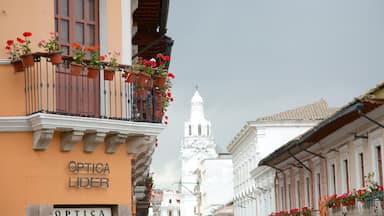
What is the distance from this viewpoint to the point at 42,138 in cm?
1499

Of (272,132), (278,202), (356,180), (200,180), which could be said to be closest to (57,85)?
(356,180)

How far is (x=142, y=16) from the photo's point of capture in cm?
2402

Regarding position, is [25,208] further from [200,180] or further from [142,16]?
→ [200,180]

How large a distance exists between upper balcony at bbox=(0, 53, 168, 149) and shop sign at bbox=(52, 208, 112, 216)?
128 cm

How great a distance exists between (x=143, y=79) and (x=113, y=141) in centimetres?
126

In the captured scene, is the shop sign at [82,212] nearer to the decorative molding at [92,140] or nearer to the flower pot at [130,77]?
the decorative molding at [92,140]

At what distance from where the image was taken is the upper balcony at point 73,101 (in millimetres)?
15086

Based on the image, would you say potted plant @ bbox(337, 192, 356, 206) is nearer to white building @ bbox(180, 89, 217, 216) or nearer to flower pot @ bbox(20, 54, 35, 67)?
flower pot @ bbox(20, 54, 35, 67)

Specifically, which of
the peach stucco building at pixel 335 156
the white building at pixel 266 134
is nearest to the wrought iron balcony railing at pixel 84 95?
the peach stucco building at pixel 335 156

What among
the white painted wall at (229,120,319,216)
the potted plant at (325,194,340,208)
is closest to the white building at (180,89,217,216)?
the white painted wall at (229,120,319,216)

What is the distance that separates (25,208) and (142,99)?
3.01m

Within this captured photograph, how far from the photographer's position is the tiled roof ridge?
6363 cm

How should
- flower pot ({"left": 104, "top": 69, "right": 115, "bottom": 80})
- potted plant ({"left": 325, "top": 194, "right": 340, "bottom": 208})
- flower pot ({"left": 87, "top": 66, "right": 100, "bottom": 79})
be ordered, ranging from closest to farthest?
flower pot ({"left": 87, "top": 66, "right": 100, "bottom": 79}), flower pot ({"left": 104, "top": 69, "right": 115, "bottom": 80}), potted plant ({"left": 325, "top": 194, "right": 340, "bottom": 208})

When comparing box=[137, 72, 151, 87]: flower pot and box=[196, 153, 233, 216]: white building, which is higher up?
box=[196, 153, 233, 216]: white building
